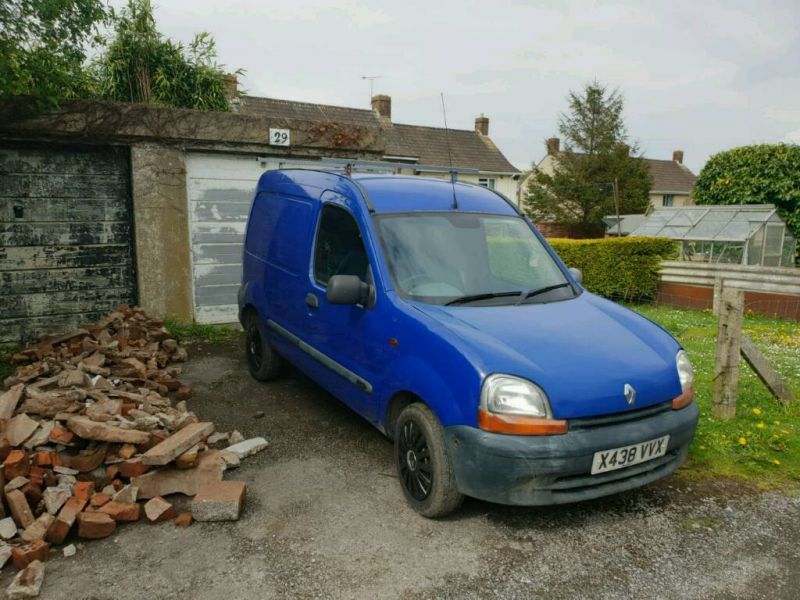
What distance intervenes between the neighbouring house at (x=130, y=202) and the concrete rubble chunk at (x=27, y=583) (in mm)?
4927

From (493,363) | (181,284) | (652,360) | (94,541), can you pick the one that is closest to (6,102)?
(181,284)

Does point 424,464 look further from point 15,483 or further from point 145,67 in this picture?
point 145,67

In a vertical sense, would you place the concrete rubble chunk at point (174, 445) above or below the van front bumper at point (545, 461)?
below

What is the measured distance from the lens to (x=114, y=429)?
404cm

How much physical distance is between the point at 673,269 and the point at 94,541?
48.6 ft

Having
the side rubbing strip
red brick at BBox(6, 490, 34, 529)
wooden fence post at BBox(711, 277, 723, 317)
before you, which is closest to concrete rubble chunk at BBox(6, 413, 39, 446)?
red brick at BBox(6, 490, 34, 529)

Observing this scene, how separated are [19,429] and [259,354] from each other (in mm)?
2830

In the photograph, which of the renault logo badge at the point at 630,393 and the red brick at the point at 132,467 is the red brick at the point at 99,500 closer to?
the red brick at the point at 132,467

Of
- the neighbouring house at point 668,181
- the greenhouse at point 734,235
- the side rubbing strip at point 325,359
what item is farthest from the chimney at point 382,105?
the side rubbing strip at point 325,359

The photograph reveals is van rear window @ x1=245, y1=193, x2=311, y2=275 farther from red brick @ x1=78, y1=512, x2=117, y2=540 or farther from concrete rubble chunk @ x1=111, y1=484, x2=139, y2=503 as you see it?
red brick @ x1=78, y1=512, x2=117, y2=540

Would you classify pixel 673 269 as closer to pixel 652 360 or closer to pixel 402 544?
pixel 652 360

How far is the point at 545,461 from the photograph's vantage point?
3238 millimetres

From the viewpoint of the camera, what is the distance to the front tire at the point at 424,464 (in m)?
3.54

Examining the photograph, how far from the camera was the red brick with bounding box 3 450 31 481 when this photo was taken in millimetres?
3734
